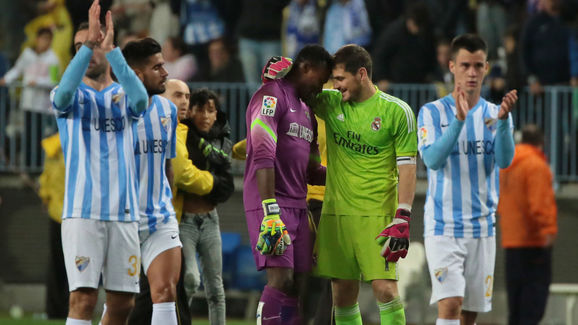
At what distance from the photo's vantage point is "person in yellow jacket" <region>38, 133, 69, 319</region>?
12945 millimetres

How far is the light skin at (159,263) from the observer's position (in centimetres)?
757

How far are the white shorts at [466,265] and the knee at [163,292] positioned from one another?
6.54 ft

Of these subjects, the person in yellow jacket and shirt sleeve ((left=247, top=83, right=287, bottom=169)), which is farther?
the person in yellow jacket

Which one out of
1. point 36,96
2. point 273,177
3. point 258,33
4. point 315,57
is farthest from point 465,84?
point 36,96

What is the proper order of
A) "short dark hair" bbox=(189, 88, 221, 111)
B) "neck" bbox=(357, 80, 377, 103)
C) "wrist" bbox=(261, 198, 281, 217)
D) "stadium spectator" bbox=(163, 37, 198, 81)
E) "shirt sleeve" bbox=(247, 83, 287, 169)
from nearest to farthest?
1. "wrist" bbox=(261, 198, 281, 217)
2. "shirt sleeve" bbox=(247, 83, 287, 169)
3. "neck" bbox=(357, 80, 377, 103)
4. "short dark hair" bbox=(189, 88, 221, 111)
5. "stadium spectator" bbox=(163, 37, 198, 81)

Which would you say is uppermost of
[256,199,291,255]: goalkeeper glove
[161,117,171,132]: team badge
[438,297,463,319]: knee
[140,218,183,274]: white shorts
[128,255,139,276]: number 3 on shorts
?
[161,117,171,132]: team badge

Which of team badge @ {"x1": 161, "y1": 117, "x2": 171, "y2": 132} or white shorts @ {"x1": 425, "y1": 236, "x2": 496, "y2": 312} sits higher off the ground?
team badge @ {"x1": 161, "y1": 117, "x2": 171, "y2": 132}

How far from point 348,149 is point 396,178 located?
41cm

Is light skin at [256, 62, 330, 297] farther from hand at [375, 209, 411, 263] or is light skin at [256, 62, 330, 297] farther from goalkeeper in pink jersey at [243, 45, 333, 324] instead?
hand at [375, 209, 411, 263]

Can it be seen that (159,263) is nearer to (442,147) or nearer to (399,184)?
(399,184)

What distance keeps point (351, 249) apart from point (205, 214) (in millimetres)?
1802

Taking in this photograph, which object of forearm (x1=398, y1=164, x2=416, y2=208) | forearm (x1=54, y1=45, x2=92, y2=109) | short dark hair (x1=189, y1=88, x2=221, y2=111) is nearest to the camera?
forearm (x1=54, y1=45, x2=92, y2=109)

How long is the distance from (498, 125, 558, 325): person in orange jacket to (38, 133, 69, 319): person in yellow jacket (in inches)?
206

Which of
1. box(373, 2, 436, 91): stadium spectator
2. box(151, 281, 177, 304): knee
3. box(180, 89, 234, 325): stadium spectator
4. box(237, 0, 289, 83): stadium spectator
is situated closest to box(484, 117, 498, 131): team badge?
box(180, 89, 234, 325): stadium spectator
